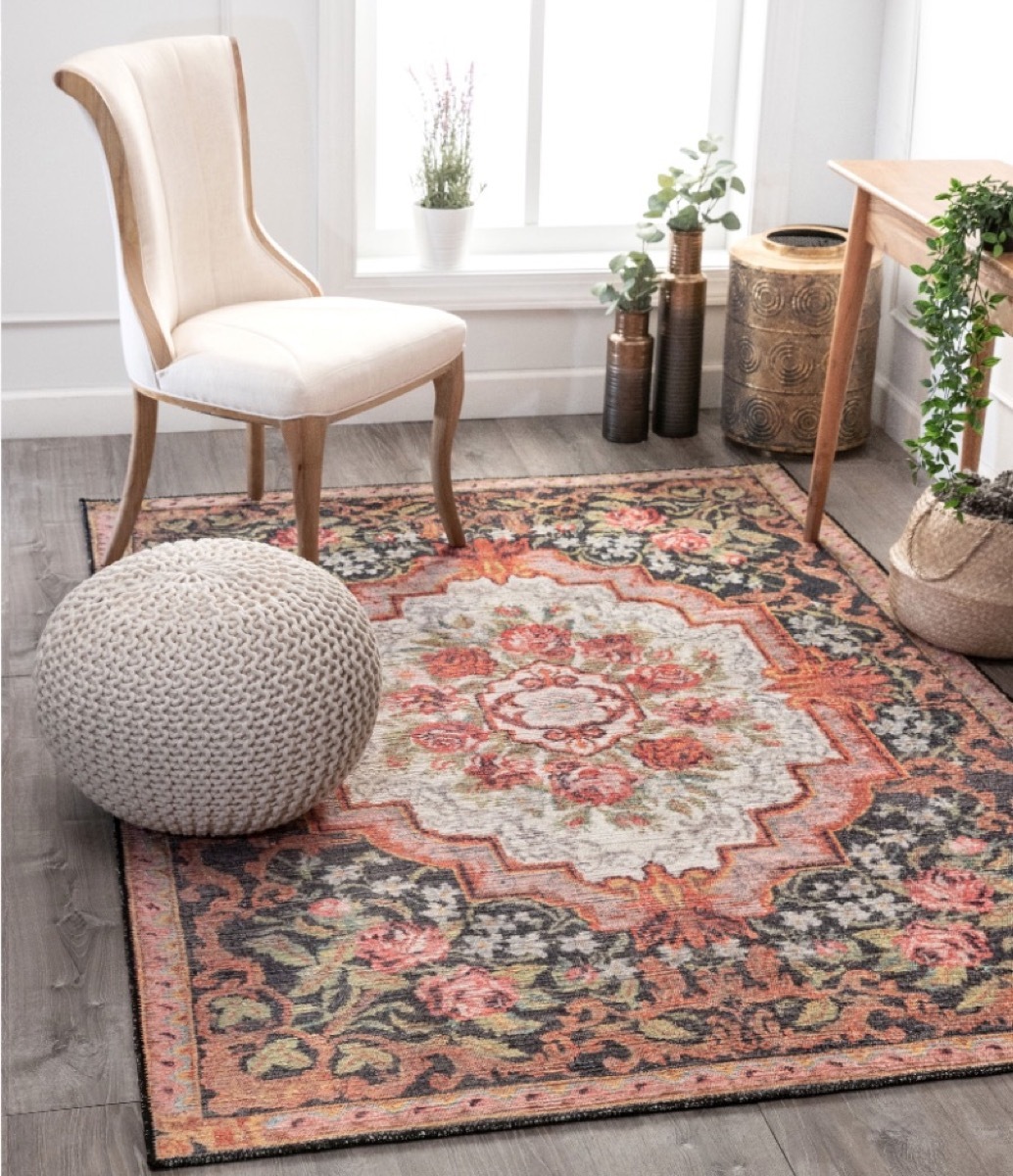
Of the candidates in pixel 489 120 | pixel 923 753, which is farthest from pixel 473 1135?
pixel 489 120

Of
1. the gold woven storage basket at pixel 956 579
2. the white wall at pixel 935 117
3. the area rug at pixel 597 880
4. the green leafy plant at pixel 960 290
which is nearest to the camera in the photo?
the area rug at pixel 597 880

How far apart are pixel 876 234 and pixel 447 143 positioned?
49.3 inches

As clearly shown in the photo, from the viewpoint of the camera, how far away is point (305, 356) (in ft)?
9.89

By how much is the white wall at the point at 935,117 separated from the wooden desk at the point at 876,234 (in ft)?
0.77

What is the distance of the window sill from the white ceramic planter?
32 mm

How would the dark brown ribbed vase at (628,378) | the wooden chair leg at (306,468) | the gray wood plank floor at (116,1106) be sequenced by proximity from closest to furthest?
the gray wood plank floor at (116,1106)
the wooden chair leg at (306,468)
the dark brown ribbed vase at (628,378)

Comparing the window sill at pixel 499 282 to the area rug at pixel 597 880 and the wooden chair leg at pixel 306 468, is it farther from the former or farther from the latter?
the wooden chair leg at pixel 306 468

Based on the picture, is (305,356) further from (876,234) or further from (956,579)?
(956,579)

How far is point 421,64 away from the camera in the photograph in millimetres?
4043

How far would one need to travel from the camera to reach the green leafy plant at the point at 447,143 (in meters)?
3.98

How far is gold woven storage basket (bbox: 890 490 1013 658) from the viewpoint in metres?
2.90

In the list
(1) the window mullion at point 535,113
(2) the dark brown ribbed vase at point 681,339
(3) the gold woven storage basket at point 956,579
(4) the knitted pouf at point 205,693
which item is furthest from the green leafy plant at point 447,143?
(4) the knitted pouf at point 205,693

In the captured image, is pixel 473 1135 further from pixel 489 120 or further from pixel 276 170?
pixel 489 120

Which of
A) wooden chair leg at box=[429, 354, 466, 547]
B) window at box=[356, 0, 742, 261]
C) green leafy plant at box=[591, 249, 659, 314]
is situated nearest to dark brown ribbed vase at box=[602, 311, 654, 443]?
green leafy plant at box=[591, 249, 659, 314]
